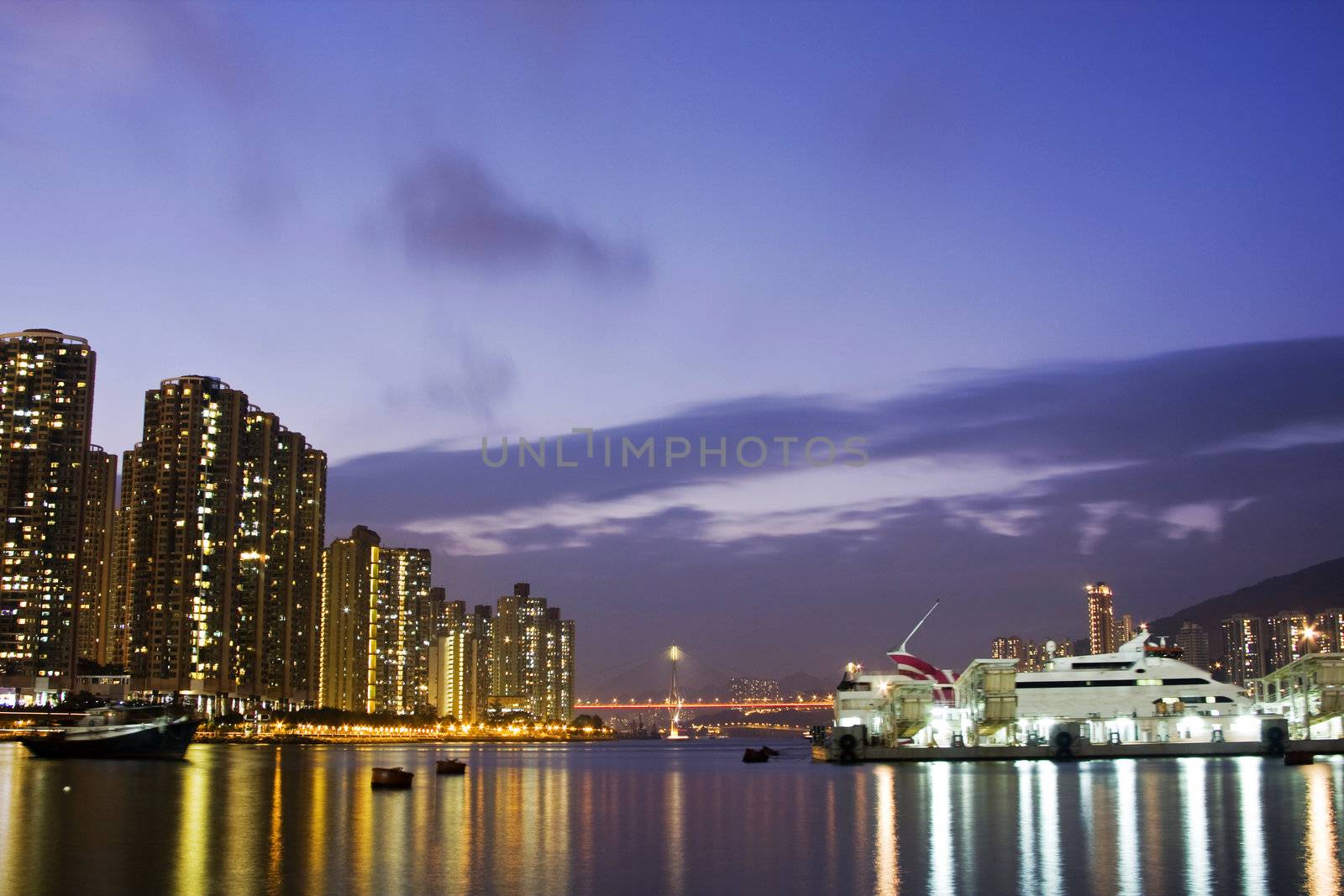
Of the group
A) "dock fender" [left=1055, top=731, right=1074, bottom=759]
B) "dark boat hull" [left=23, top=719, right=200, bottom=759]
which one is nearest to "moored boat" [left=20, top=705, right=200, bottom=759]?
"dark boat hull" [left=23, top=719, right=200, bottom=759]

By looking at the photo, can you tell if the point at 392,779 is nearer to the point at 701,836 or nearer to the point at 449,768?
the point at 449,768

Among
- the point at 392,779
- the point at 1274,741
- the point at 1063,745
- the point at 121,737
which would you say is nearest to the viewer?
the point at 392,779

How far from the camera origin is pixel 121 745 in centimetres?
12000

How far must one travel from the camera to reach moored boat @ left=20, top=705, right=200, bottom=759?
4705 inches

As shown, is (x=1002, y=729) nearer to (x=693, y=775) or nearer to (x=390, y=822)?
(x=693, y=775)

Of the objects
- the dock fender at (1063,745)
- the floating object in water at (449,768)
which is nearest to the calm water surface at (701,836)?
the floating object in water at (449,768)

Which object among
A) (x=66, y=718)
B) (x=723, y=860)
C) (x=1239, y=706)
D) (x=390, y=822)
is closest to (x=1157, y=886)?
(x=723, y=860)

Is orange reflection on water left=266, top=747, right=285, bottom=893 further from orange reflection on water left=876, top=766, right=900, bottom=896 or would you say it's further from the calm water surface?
orange reflection on water left=876, top=766, right=900, bottom=896

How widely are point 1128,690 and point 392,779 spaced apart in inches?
2116

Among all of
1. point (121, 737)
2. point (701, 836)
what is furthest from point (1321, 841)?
point (121, 737)

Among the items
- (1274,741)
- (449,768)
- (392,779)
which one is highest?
(1274,741)

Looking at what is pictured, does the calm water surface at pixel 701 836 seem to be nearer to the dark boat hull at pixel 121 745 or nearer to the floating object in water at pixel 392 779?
the floating object in water at pixel 392 779

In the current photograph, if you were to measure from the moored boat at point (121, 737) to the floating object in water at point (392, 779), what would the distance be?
5380 centimetres

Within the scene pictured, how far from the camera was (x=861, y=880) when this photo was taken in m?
32.7
